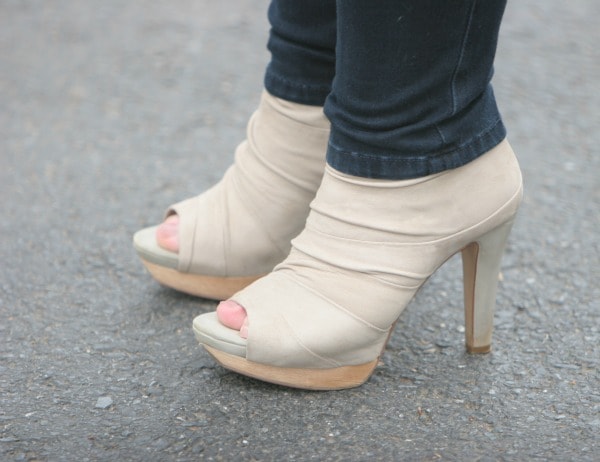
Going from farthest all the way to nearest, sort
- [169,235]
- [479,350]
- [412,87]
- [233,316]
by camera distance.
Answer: [169,235] → [479,350] → [233,316] → [412,87]

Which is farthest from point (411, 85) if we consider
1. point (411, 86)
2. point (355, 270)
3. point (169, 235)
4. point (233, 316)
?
point (169, 235)

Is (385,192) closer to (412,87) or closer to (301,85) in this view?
(412,87)

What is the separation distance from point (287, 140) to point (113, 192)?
0.64 metres

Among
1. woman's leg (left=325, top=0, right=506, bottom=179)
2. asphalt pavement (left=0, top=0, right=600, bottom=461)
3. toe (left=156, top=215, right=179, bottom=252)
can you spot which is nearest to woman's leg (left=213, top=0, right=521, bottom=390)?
woman's leg (left=325, top=0, right=506, bottom=179)

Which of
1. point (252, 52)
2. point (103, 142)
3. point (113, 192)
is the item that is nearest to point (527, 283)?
point (113, 192)

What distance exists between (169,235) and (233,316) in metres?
0.28

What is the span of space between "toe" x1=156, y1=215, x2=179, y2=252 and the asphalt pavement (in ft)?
0.34

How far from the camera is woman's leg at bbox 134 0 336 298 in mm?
1298

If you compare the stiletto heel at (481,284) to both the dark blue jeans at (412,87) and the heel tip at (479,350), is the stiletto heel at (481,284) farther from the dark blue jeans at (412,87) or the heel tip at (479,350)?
the dark blue jeans at (412,87)

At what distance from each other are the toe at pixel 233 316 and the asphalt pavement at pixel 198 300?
0.10m

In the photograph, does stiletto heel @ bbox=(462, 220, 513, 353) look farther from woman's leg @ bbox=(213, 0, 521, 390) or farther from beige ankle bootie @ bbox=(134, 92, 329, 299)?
beige ankle bootie @ bbox=(134, 92, 329, 299)

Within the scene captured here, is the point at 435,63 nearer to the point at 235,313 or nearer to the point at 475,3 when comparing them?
the point at 475,3

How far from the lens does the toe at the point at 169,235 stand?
4.55 ft

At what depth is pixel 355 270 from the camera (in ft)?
3.74
